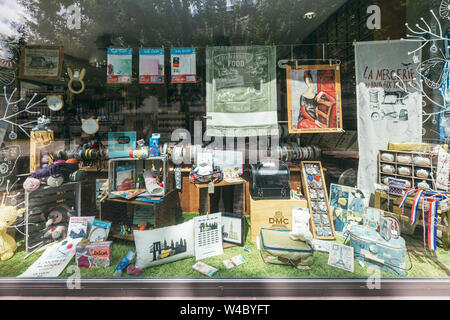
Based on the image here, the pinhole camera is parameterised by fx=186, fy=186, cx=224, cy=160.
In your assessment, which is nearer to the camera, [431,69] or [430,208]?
[430,208]

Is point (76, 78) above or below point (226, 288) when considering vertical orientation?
above

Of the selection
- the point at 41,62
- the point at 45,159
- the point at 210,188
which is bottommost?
the point at 210,188

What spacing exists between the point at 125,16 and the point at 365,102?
3.79 metres

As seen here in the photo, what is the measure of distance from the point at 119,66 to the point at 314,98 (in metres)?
3.09

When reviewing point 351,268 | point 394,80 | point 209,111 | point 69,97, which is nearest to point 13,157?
point 69,97

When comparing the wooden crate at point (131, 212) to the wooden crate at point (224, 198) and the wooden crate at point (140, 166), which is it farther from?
the wooden crate at point (224, 198)

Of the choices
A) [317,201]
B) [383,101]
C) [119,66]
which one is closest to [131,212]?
[119,66]

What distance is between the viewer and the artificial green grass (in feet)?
6.59

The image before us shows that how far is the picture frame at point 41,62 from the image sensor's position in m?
2.51

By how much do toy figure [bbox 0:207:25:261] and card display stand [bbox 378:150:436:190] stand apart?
16.0ft

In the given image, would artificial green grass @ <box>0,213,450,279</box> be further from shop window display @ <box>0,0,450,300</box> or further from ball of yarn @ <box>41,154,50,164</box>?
ball of yarn @ <box>41,154,50,164</box>

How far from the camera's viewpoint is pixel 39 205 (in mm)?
2424

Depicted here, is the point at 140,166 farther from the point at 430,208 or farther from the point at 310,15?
the point at 430,208
